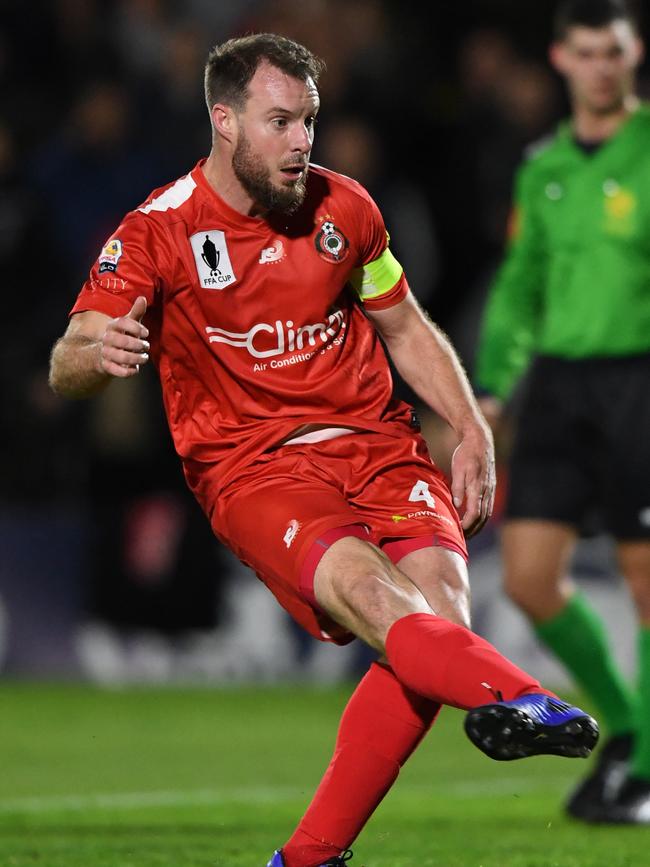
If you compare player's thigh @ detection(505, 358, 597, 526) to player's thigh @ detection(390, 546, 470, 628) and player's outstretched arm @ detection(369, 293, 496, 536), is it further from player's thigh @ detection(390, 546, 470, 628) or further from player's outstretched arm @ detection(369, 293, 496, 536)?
player's thigh @ detection(390, 546, 470, 628)

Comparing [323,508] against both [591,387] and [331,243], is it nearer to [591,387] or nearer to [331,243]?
[331,243]

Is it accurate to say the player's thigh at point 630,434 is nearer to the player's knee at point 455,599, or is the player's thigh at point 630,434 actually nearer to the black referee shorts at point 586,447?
the black referee shorts at point 586,447

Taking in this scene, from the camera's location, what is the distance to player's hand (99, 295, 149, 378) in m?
3.79

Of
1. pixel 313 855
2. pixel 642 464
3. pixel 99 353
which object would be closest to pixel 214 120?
pixel 99 353

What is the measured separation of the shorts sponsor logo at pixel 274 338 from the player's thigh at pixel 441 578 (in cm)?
64

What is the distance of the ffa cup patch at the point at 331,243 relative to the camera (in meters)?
4.50

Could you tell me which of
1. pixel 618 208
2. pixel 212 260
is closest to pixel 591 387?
pixel 618 208

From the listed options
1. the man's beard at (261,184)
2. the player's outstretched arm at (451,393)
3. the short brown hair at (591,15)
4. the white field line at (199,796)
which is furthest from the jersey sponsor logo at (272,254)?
the white field line at (199,796)

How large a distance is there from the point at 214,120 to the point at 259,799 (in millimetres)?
3100

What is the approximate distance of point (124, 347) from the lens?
379cm

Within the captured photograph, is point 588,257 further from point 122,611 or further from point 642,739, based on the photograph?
point 122,611

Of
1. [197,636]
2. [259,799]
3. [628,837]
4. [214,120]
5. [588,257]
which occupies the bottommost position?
[197,636]

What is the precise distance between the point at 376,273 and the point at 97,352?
100 cm

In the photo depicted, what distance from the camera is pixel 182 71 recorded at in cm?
1159
